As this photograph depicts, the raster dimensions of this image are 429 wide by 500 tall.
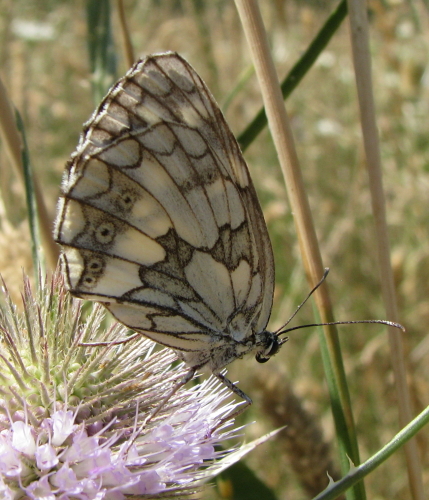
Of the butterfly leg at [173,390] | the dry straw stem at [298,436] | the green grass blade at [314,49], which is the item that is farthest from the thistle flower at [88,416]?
the green grass blade at [314,49]

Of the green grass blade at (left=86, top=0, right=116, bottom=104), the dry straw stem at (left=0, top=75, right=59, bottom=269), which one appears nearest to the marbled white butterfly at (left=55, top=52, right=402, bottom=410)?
the dry straw stem at (left=0, top=75, right=59, bottom=269)

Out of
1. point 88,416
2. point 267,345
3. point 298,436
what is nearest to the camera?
point 88,416

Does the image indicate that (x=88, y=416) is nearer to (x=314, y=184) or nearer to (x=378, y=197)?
(x=378, y=197)

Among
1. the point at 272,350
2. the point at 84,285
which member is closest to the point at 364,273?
the point at 272,350

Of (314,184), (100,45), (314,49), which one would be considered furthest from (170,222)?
(314,184)

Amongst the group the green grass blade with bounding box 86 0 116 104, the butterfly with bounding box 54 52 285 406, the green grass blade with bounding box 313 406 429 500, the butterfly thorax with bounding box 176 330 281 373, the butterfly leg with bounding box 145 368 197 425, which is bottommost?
the green grass blade with bounding box 313 406 429 500

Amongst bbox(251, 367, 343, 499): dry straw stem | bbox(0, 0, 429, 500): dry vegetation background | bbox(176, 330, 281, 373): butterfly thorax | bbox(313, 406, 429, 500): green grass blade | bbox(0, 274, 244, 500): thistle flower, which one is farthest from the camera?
bbox(0, 0, 429, 500): dry vegetation background

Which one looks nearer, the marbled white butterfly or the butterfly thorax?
the marbled white butterfly

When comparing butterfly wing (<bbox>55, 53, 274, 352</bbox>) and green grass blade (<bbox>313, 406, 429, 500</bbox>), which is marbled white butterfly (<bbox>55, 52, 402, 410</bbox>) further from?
green grass blade (<bbox>313, 406, 429, 500</bbox>)
